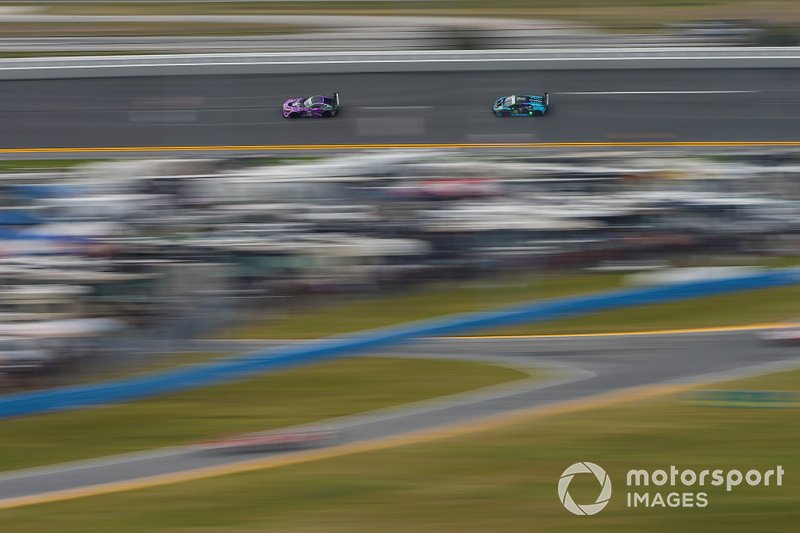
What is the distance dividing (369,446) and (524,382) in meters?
1.54

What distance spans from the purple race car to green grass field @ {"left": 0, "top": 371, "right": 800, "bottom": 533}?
12459 mm

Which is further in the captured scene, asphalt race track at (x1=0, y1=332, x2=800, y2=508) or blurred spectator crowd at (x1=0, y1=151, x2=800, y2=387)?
blurred spectator crowd at (x1=0, y1=151, x2=800, y2=387)

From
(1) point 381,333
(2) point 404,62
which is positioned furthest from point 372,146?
(1) point 381,333

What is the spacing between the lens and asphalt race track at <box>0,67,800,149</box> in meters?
17.8

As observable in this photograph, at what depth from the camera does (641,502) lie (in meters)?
5.21

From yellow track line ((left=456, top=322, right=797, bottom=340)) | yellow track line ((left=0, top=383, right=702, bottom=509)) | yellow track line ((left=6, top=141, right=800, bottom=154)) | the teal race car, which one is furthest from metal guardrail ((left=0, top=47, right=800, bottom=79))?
yellow track line ((left=0, top=383, right=702, bottom=509))

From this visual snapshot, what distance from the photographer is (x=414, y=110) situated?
1808 centimetres

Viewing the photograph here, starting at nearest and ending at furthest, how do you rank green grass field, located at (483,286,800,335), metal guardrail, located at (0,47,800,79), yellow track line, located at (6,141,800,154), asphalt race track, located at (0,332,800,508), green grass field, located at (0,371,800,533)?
green grass field, located at (0,371,800,533), asphalt race track, located at (0,332,800,508), green grass field, located at (483,286,800,335), yellow track line, located at (6,141,800,154), metal guardrail, located at (0,47,800,79)

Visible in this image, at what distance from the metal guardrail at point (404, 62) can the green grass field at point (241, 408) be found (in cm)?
1224

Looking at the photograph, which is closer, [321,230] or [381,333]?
[381,333]

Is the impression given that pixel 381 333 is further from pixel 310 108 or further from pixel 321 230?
pixel 310 108

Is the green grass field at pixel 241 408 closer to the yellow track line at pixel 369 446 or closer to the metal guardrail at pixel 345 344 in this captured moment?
the metal guardrail at pixel 345 344

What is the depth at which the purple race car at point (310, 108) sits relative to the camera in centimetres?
1769

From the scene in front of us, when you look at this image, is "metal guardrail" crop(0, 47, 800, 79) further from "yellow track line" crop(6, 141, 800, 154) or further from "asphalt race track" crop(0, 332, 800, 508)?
"asphalt race track" crop(0, 332, 800, 508)
